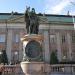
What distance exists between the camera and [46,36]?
164ft

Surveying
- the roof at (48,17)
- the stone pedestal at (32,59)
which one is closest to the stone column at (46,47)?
the roof at (48,17)

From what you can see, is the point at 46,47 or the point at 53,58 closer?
the point at 53,58

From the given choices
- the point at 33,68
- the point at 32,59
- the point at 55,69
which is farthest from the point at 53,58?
the point at 33,68

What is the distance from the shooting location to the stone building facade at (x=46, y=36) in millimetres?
48719

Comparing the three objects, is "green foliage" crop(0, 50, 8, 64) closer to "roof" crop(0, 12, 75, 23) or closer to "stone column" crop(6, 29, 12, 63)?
"stone column" crop(6, 29, 12, 63)

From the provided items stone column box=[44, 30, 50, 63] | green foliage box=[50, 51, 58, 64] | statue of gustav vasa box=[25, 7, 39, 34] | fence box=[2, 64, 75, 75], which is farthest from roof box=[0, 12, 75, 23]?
statue of gustav vasa box=[25, 7, 39, 34]

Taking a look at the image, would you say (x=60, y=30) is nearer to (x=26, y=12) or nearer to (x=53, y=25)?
(x=53, y=25)

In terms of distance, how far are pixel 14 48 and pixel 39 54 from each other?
3352cm

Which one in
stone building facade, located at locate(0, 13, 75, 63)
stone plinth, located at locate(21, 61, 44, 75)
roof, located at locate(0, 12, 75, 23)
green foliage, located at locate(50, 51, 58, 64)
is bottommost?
green foliage, located at locate(50, 51, 58, 64)

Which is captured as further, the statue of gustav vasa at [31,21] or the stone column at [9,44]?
the stone column at [9,44]

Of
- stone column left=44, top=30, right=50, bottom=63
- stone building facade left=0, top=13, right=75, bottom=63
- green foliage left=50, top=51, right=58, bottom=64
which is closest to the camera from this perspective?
green foliage left=50, top=51, right=58, bottom=64

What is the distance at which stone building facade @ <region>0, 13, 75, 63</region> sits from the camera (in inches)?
1918

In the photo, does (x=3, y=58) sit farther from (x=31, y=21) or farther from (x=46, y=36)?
(x=31, y=21)

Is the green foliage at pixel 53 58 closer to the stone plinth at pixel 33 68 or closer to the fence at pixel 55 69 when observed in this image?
the fence at pixel 55 69
